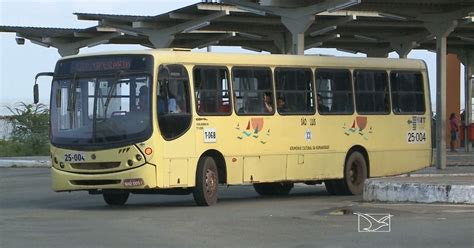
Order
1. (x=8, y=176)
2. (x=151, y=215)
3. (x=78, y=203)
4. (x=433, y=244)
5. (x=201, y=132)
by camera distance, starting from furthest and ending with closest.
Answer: (x=8, y=176) → (x=78, y=203) → (x=201, y=132) → (x=151, y=215) → (x=433, y=244)

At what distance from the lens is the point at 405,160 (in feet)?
69.3

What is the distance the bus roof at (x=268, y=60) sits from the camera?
1681 cm

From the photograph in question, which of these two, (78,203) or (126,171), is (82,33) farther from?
(126,171)

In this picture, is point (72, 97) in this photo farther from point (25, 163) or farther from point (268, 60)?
point (25, 163)

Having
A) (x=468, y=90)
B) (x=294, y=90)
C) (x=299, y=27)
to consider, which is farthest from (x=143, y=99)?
(x=468, y=90)

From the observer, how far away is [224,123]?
1755cm

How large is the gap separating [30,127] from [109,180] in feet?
92.9

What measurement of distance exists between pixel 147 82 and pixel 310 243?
5.82 metres

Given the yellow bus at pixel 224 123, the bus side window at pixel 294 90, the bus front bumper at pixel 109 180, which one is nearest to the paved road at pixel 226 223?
the bus front bumper at pixel 109 180

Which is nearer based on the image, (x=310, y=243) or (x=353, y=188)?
(x=310, y=243)

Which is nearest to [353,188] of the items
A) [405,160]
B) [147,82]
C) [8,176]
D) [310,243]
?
[405,160]

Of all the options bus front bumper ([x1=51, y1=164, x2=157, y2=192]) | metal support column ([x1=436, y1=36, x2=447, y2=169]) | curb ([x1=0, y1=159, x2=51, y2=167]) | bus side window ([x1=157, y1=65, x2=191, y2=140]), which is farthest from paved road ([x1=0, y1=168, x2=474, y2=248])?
curb ([x1=0, y1=159, x2=51, y2=167])

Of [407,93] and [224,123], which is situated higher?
[407,93]

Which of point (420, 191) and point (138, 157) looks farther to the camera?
point (420, 191)
